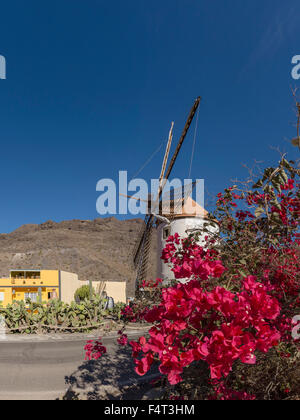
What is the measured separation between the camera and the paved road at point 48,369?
6.51 meters

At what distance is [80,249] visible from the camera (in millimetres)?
67375

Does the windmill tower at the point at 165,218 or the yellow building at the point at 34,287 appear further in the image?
the yellow building at the point at 34,287

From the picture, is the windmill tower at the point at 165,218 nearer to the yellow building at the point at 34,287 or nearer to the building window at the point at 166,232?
the building window at the point at 166,232

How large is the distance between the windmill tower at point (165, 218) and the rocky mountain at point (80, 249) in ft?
45.7

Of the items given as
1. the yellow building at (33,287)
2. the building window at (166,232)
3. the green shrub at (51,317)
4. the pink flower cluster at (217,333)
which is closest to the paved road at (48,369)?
the green shrub at (51,317)

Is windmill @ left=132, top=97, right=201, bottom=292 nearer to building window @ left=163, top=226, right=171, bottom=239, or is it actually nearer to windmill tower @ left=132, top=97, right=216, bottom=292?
windmill tower @ left=132, top=97, right=216, bottom=292

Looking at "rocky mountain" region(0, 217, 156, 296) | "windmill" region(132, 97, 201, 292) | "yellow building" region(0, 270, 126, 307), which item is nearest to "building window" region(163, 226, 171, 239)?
"windmill" region(132, 97, 201, 292)

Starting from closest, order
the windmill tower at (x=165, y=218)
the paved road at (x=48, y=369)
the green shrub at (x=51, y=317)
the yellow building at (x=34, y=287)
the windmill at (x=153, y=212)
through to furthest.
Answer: the paved road at (x=48, y=369) → the green shrub at (x=51, y=317) → the windmill tower at (x=165, y=218) → the windmill at (x=153, y=212) → the yellow building at (x=34, y=287)

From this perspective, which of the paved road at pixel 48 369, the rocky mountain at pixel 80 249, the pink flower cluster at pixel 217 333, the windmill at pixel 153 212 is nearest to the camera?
the pink flower cluster at pixel 217 333

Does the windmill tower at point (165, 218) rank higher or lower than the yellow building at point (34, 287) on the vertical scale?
higher

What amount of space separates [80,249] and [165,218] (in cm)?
5340

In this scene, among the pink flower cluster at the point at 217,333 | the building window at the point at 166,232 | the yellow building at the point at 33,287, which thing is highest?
the building window at the point at 166,232

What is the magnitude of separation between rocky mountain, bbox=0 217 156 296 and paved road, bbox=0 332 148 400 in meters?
24.3
